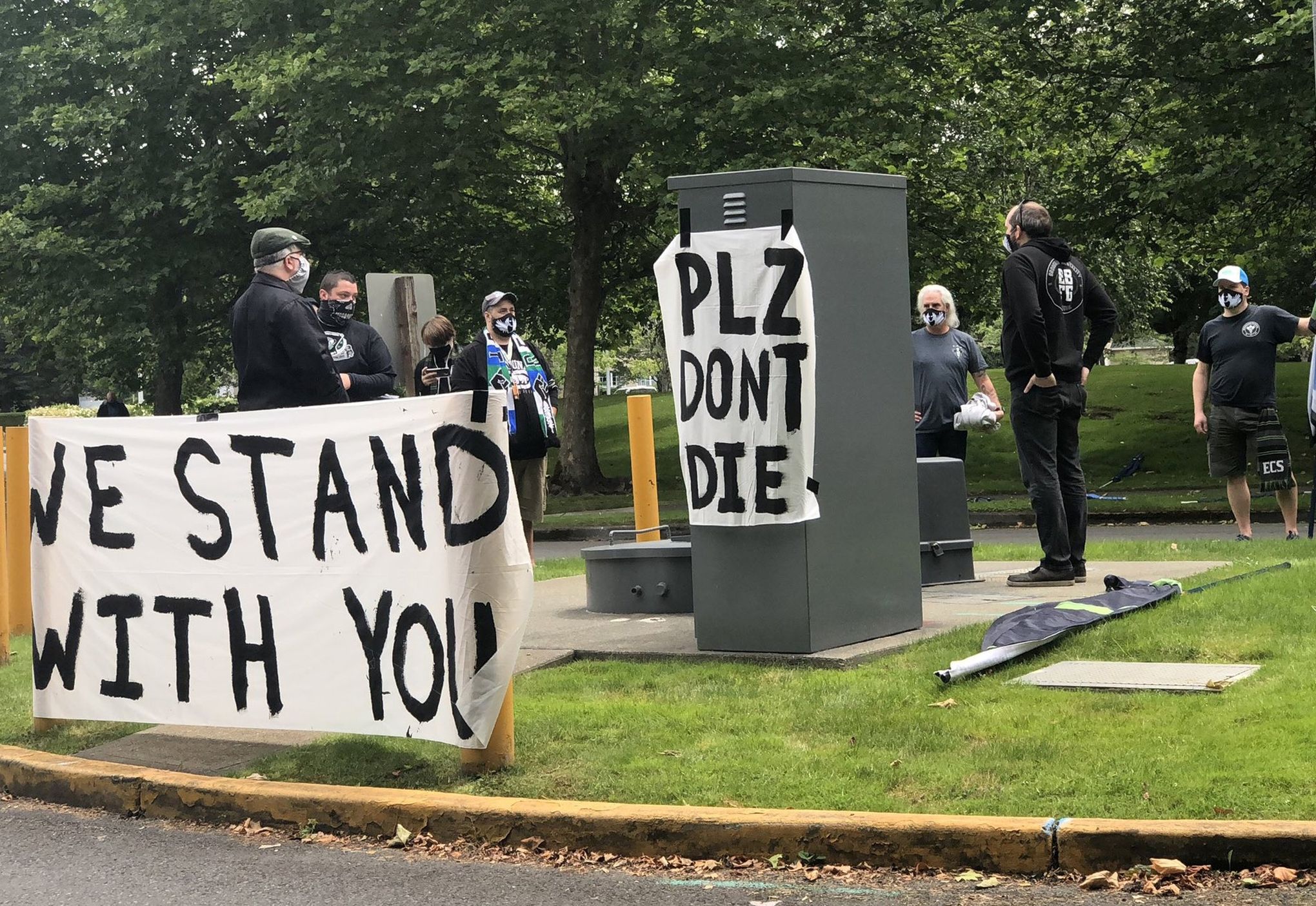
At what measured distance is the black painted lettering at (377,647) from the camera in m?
5.67

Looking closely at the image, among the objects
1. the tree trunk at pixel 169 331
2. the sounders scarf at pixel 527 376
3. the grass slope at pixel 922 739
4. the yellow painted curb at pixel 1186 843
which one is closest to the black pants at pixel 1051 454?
the grass slope at pixel 922 739

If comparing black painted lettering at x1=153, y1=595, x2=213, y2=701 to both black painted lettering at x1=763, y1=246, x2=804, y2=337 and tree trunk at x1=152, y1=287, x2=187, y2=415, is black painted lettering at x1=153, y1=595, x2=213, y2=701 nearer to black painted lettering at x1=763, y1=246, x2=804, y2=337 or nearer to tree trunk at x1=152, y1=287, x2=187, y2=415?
black painted lettering at x1=763, y1=246, x2=804, y2=337

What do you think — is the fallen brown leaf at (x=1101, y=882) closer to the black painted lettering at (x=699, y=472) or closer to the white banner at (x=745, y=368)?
the white banner at (x=745, y=368)

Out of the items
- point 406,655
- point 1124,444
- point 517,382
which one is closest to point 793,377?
point 406,655

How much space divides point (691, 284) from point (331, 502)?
2131 mm

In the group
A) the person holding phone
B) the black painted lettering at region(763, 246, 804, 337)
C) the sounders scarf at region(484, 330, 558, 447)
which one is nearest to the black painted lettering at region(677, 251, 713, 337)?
the black painted lettering at region(763, 246, 804, 337)

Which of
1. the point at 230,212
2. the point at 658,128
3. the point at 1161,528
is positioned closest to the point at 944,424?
the point at 1161,528

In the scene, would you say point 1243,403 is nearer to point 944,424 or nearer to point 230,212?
point 944,424

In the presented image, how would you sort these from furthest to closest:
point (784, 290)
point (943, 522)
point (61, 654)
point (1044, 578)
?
point (943, 522), point (1044, 578), point (784, 290), point (61, 654)

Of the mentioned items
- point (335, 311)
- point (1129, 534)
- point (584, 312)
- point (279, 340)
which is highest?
point (584, 312)

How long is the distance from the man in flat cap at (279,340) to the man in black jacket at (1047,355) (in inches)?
149

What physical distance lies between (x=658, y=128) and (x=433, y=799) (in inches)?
724

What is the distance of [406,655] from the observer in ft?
18.4

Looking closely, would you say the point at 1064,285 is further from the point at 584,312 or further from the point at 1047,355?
the point at 584,312
